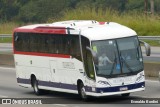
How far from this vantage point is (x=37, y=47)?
2303 cm

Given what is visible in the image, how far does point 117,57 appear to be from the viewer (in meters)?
19.5

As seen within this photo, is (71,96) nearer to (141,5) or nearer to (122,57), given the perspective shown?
(122,57)

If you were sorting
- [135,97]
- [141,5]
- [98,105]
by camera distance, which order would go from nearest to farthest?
[98,105], [135,97], [141,5]

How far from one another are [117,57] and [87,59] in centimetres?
97

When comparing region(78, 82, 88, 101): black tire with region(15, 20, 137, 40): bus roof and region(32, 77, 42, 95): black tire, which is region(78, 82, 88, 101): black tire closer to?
region(15, 20, 137, 40): bus roof

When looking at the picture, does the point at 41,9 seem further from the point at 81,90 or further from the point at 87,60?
the point at 87,60

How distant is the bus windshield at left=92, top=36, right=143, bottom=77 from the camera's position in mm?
19312

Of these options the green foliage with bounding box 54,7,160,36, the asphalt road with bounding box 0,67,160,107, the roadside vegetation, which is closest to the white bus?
the asphalt road with bounding box 0,67,160,107

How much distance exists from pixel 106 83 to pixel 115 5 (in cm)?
7391

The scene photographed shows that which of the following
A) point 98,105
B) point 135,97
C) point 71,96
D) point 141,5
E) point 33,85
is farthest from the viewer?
point 141,5

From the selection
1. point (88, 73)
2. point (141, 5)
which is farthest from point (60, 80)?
point (141, 5)

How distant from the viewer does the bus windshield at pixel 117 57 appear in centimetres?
1931

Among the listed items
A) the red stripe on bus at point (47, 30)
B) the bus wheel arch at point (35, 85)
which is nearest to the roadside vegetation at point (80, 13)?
the red stripe on bus at point (47, 30)

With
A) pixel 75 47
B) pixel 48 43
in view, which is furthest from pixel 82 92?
pixel 48 43
